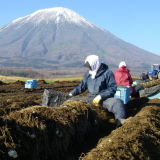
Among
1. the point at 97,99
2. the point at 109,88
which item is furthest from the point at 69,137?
the point at 109,88

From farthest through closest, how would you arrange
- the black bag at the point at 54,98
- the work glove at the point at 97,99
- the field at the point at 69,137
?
1. the black bag at the point at 54,98
2. the work glove at the point at 97,99
3. the field at the point at 69,137

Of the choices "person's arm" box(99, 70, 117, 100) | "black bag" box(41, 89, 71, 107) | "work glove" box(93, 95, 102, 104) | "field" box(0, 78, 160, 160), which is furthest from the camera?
"black bag" box(41, 89, 71, 107)

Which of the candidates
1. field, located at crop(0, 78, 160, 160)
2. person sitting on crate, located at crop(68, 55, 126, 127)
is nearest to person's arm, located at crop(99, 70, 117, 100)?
person sitting on crate, located at crop(68, 55, 126, 127)

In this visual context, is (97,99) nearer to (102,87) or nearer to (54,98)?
(102,87)

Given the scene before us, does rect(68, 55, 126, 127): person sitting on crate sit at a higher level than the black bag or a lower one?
higher

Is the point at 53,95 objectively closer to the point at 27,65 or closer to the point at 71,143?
the point at 71,143

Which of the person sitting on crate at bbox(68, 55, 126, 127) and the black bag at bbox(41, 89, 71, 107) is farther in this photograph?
the black bag at bbox(41, 89, 71, 107)

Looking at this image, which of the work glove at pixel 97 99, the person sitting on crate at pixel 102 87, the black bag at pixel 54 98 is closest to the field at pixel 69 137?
the work glove at pixel 97 99

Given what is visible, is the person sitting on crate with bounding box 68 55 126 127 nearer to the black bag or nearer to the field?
the field

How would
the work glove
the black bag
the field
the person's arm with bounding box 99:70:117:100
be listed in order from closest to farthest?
the field → the work glove → the person's arm with bounding box 99:70:117:100 → the black bag

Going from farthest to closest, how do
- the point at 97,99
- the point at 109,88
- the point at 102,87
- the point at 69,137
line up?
the point at 102,87
the point at 109,88
the point at 97,99
the point at 69,137

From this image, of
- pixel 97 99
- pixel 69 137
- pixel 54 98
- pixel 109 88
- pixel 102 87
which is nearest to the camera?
pixel 69 137

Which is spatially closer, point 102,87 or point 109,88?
point 109,88

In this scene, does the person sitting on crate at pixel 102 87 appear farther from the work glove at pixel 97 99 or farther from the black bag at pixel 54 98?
the black bag at pixel 54 98
